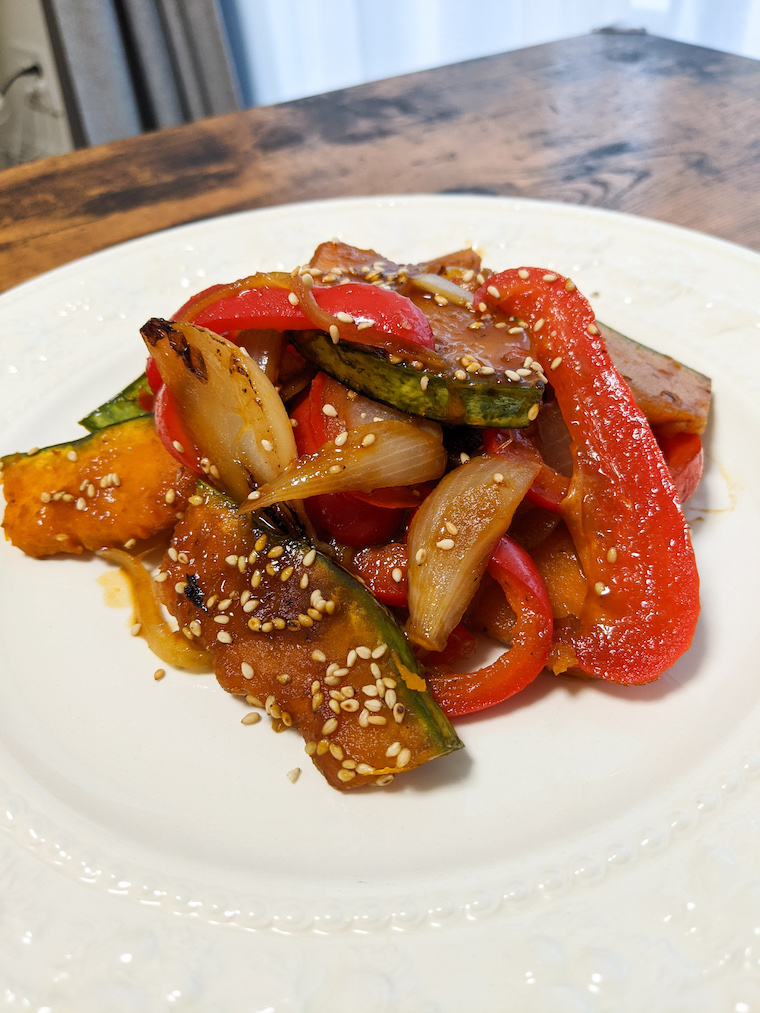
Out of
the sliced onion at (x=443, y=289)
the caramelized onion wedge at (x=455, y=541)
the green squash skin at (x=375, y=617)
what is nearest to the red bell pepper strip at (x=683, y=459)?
the caramelized onion wedge at (x=455, y=541)

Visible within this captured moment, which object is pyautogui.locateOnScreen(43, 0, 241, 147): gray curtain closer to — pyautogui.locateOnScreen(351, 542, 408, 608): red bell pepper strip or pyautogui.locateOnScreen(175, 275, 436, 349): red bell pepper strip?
pyautogui.locateOnScreen(175, 275, 436, 349): red bell pepper strip

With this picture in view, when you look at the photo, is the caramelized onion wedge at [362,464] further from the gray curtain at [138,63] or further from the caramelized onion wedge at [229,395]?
the gray curtain at [138,63]

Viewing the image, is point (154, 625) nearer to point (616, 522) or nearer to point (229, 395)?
point (229, 395)

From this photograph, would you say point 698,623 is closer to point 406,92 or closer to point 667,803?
point 667,803

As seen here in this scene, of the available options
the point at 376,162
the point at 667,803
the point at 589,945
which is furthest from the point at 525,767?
the point at 376,162

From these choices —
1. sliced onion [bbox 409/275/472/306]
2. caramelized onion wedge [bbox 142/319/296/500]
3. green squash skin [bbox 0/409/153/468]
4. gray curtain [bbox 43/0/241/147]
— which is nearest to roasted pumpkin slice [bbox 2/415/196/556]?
green squash skin [bbox 0/409/153/468]
